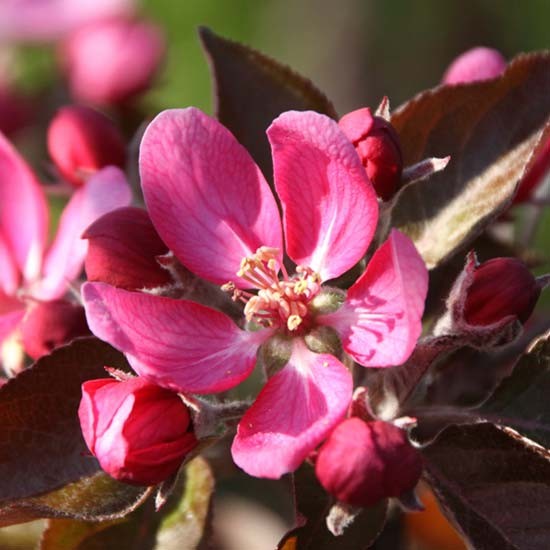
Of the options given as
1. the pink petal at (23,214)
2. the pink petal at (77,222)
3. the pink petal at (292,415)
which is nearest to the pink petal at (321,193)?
the pink petal at (292,415)

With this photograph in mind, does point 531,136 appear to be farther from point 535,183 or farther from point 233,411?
point 233,411

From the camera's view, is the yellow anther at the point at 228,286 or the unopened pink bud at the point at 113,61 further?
the unopened pink bud at the point at 113,61

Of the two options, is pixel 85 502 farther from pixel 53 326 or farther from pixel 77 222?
pixel 77 222

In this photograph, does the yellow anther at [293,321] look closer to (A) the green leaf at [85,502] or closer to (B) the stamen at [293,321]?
(B) the stamen at [293,321]

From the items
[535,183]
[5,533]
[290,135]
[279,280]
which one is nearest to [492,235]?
[535,183]

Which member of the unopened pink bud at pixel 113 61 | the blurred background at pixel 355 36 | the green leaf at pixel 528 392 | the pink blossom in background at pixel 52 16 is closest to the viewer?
the green leaf at pixel 528 392

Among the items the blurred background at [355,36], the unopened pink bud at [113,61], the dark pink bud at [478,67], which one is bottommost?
the blurred background at [355,36]

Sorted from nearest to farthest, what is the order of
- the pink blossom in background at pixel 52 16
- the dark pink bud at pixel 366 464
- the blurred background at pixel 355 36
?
the dark pink bud at pixel 366 464 → the pink blossom in background at pixel 52 16 → the blurred background at pixel 355 36

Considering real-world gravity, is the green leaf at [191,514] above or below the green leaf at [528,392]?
below
